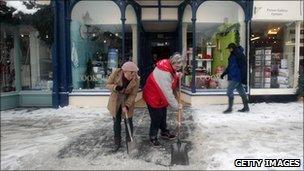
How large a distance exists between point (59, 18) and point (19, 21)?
1.11 meters

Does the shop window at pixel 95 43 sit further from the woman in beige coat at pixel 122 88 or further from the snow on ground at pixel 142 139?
the woman in beige coat at pixel 122 88

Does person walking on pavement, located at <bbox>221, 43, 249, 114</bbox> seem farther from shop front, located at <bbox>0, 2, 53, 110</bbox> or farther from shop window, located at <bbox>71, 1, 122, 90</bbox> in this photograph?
shop front, located at <bbox>0, 2, 53, 110</bbox>

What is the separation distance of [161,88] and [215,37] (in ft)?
18.9

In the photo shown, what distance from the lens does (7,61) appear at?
11.0 metres

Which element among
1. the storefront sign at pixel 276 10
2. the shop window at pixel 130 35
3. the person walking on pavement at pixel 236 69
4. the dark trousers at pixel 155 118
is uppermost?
the storefront sign at pixel 276 10

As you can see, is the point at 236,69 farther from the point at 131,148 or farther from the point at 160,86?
the point at 131,148

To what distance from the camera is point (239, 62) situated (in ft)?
31.0

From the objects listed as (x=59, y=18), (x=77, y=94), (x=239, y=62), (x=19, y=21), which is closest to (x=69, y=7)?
(x=59, y=18)

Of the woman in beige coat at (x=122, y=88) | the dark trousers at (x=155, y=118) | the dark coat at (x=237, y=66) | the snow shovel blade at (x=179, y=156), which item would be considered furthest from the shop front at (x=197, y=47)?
the snow shovel blade at (x=179, y=156)

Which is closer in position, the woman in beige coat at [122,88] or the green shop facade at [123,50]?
the woman in beige coat at [122,88]

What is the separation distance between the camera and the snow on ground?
5934mm

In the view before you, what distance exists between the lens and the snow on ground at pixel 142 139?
5934mm

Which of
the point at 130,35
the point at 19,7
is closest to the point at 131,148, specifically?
the point at 19,7

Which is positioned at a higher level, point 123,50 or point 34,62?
point 123,50
